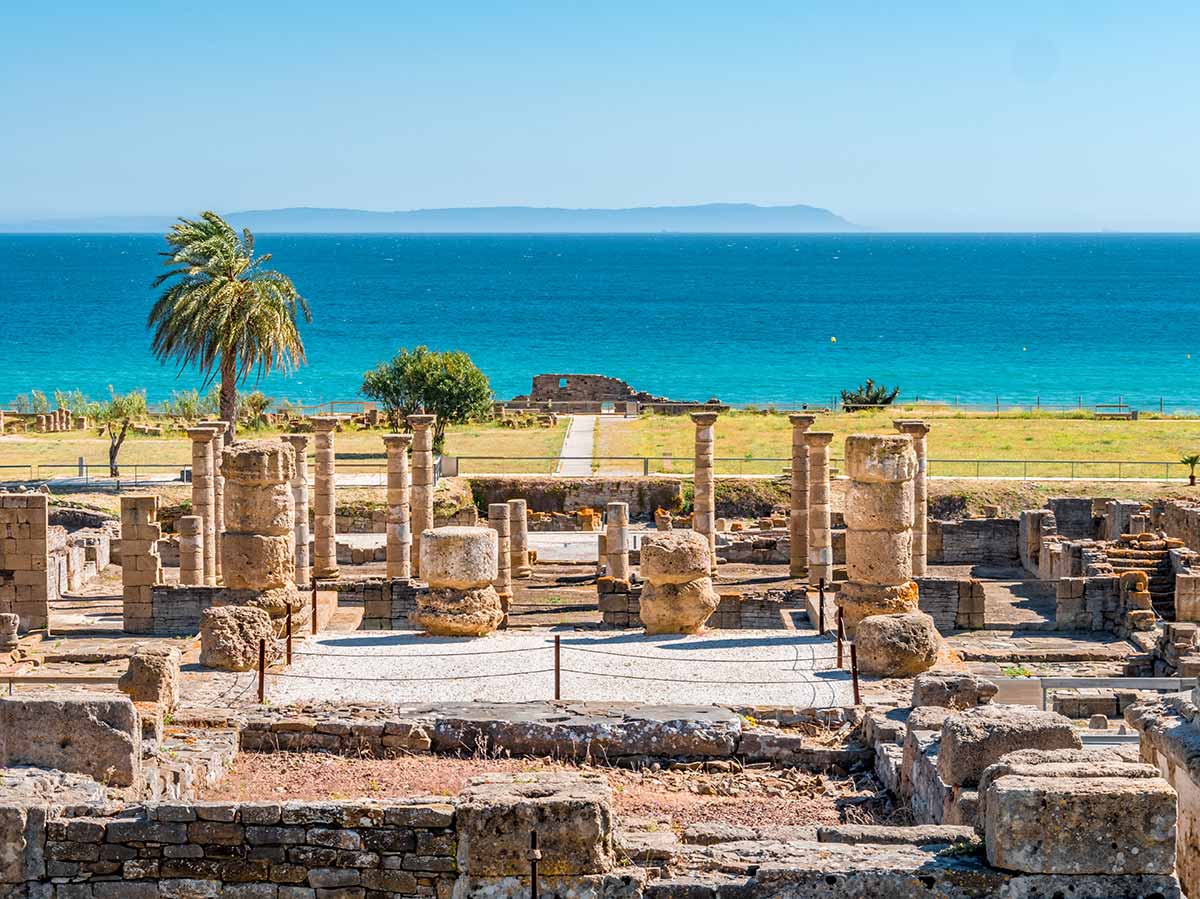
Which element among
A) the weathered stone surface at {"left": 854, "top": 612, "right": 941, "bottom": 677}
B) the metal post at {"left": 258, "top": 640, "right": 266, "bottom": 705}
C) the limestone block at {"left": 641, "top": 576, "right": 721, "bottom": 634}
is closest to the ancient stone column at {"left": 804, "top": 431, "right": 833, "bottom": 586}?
the limestone block at {"left": 641, "top": 576, "right": 721, "bottom": 634}

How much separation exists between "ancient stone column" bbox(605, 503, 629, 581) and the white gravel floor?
8282 millimetres

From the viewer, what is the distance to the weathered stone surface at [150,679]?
20797 mm

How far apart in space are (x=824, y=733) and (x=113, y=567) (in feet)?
75.1

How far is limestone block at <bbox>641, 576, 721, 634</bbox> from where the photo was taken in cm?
2667

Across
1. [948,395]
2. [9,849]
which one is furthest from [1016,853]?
[948,395]

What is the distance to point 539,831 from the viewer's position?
12719 mm

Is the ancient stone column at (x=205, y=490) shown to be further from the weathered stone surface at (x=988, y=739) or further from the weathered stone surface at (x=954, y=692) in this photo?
the weathered stone surface at (x=988, y=739)


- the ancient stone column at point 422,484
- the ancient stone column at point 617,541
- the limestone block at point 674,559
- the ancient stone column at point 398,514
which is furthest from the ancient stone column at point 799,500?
the limestone block at point 674,559

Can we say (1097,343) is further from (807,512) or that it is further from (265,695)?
(265,695)

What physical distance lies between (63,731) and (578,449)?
3768cm

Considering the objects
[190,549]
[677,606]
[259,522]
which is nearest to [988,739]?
[677,606]

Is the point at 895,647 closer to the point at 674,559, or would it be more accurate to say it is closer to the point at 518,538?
the point at 674,559

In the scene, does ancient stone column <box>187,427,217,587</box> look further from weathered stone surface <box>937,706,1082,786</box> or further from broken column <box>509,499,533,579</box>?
weathered stone surface <box>937,706,1082,786</box>

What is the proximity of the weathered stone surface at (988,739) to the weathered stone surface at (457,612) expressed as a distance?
1101cm
